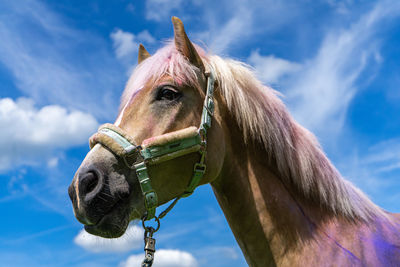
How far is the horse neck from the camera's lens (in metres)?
3.23

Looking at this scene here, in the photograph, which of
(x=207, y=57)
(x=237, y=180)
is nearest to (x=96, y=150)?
(x=237, y=180)

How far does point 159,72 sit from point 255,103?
3.39ft

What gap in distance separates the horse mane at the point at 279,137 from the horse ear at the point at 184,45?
0.06 meters

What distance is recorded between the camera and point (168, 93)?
3.34m

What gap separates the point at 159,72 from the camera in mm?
3439

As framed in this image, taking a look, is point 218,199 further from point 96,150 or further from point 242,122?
point 96,150

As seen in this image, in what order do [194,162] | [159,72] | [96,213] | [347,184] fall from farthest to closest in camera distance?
[347,184], [159,72], [194,162], [96,213]

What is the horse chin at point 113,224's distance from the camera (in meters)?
2.91

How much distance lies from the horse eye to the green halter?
36 cm

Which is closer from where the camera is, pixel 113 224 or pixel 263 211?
pixel 113 224

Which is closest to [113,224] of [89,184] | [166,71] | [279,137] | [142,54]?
[89,184]

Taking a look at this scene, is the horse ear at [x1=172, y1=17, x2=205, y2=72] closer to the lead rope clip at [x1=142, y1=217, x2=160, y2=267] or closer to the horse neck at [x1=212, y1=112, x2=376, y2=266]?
the horse neck at [x1=212, y1=112, x2=376, y2=266]

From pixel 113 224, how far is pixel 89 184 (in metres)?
0.40

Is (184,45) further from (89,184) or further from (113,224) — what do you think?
(113,224)
